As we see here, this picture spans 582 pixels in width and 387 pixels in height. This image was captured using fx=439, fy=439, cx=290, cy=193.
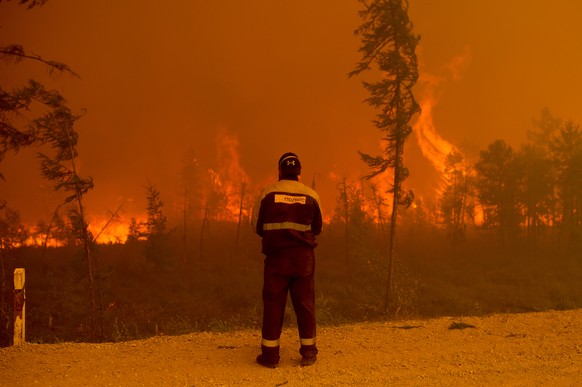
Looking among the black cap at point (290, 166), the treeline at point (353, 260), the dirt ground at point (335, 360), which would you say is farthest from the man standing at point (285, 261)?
the treeline at point (353, 260)

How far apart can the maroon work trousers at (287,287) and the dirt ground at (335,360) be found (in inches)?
20.7

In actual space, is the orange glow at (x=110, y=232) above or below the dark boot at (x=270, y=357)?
below

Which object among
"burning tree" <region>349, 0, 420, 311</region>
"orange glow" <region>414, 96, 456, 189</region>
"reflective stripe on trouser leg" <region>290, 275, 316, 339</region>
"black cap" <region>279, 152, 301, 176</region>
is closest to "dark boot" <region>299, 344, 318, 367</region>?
"reflective stripe on trouser leg" <region>290, 275, 316, 339</region>

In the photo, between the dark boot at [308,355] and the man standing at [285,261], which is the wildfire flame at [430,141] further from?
the dark boot at [308,355]

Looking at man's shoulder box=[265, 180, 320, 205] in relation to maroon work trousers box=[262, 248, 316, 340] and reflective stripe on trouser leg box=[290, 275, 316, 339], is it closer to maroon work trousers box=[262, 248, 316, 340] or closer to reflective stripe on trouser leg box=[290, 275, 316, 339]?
maroon work trousers box=[262, 248, 316, 340]

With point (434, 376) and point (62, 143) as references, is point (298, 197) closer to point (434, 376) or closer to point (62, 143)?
point (434, 376)

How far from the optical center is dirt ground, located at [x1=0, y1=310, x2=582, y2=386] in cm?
531

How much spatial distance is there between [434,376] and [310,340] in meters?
1.62

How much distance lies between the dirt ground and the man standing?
36cm

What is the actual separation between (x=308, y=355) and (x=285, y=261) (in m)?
1.29

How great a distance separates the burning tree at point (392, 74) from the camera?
2222 centimetres

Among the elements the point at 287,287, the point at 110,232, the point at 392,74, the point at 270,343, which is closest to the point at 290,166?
the point at 287,287

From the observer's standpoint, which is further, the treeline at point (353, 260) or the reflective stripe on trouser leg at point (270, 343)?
the treeline at point (353, 260)

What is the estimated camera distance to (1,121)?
1284cm
